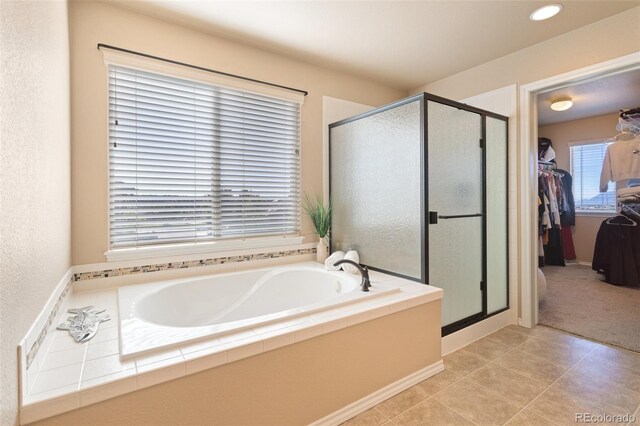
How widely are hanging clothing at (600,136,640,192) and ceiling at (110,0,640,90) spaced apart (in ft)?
7.05

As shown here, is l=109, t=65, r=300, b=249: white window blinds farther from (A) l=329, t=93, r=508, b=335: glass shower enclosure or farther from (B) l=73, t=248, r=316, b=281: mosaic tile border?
(A) l=329, t=93, r=508, b=335: glass shower enclosure

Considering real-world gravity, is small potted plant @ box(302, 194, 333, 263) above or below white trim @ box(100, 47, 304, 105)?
below

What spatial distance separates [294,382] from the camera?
141cm

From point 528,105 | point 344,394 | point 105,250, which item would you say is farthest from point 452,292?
point 105,250

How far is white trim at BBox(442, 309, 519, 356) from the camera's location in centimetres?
224

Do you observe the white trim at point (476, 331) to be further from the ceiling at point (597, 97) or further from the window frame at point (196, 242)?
the ceiling at point (597, 97)

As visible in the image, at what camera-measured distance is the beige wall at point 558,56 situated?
6.97 ft

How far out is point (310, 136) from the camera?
2.92 m

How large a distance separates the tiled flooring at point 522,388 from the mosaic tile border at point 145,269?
1445mm

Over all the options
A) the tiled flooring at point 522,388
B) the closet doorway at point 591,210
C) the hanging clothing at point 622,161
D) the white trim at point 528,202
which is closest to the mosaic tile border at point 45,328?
the tiled flooring at point 522,388

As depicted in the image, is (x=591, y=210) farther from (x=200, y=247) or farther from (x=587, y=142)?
(x=200, y=247)

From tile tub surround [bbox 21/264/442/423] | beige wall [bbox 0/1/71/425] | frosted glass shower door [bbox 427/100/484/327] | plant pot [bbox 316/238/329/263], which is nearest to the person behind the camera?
beige wall [bbox 0/1/71/425]

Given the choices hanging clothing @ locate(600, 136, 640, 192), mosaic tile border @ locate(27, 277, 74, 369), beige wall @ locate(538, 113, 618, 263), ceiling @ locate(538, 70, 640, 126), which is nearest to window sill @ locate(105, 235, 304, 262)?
mosaic tile border @ locate(27, 277, 74, 369)

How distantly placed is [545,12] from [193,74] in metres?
2.56
